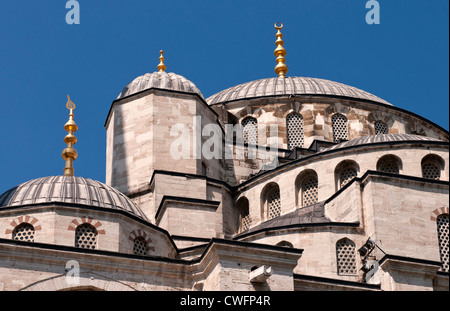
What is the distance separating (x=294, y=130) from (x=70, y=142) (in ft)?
31.7

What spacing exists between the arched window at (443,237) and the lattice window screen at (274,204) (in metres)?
5.54

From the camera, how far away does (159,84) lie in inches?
1336

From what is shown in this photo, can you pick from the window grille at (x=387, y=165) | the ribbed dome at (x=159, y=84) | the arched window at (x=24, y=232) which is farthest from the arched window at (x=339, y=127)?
the arched window at (x=24, y=232)

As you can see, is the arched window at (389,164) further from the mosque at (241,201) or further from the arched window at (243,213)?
the arched window at (243,213)

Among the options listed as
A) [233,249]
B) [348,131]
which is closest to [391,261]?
[233,249]

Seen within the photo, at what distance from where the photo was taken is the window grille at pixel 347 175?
101 feet

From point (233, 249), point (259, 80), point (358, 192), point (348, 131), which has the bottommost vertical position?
point (233, 249)

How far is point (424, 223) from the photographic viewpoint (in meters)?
27.4

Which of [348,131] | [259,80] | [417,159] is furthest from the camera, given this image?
[259,80]

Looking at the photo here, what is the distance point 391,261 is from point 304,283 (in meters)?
2.08

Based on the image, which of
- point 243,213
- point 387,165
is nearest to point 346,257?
point 387,165

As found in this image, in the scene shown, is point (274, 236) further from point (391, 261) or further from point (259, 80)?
point (259, 80)

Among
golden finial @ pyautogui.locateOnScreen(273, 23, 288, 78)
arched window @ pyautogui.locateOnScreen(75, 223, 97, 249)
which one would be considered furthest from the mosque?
golden finial @ pyautogui.locateOnScreen(273, 23, 288, 78)

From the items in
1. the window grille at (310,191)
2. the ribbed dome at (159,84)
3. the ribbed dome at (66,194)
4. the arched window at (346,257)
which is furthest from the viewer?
the ribbed dome at (159,84)
